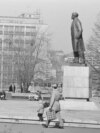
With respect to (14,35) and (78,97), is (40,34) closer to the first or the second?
(14,35)

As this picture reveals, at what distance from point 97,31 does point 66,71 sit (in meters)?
23.3

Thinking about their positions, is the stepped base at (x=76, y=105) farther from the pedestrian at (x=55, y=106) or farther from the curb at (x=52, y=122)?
the pedestrian at (x=55, y=106)

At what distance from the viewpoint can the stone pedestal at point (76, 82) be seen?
2170 cm

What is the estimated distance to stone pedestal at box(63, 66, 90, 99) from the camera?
2170 centimetres

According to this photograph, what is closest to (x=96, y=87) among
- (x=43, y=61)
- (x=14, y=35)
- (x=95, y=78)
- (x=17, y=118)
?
(x=95, y=78)

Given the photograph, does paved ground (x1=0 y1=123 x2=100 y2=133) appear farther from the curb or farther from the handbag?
the handbag

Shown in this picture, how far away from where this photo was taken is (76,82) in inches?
858

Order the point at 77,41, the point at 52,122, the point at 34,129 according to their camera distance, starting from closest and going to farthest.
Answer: the point at 34,129, the point at 52,122, the point at 77,41

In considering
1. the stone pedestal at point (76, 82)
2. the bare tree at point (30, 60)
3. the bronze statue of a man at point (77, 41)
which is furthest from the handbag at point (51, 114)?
the bare tree at point (30, 60)

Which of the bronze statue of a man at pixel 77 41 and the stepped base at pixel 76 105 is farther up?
the bronze statue of a man at pixel 77 41

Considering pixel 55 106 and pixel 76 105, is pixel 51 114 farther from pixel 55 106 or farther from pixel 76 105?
pixel 76 105

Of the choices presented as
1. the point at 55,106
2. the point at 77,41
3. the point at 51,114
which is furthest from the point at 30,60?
the point at 51,114

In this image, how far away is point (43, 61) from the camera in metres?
54.8

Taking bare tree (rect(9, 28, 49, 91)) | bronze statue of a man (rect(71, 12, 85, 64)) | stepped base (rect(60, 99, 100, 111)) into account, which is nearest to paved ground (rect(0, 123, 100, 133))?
stepped base (rect(60, 99, 100, 111))
